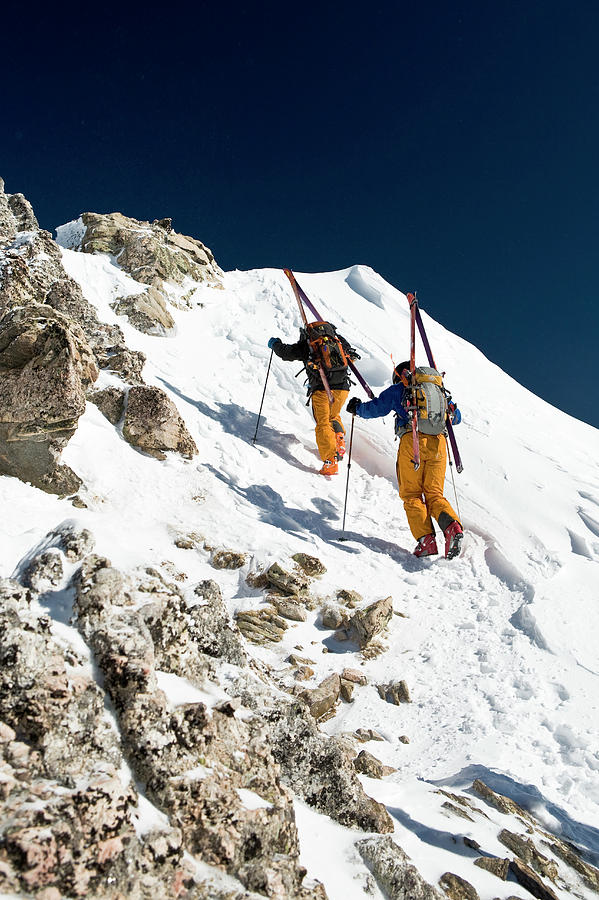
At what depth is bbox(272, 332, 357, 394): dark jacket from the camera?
12.0 m

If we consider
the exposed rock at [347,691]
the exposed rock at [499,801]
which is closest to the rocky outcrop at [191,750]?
the exposed rock at [499,801]

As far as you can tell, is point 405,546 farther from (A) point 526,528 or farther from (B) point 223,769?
(B) point 223,769

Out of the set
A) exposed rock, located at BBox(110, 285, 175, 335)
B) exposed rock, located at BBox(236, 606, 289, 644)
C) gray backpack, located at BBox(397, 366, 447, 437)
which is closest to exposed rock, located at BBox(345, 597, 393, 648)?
exposed rock, located at BBox(236, 606, 289, 644)

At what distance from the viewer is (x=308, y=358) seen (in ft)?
40.8

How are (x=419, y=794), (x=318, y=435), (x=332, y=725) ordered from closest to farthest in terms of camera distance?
(x=419, y=794) → (x=332, y=725) → (x=318, y=435)

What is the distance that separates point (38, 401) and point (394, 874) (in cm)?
646

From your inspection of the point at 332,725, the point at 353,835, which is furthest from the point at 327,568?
the point at 353,835

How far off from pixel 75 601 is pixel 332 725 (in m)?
3.20

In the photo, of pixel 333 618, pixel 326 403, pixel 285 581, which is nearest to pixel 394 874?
pixel 333 618

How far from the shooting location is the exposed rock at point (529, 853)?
3.32 metres

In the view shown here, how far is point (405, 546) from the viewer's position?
8.98 meters

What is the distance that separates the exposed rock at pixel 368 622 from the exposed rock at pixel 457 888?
3348 millimetres

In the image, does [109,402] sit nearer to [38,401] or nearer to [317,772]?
[38,401]

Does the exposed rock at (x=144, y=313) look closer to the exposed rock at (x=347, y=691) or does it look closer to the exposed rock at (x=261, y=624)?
the exposed rock at (x=261, y=624)
